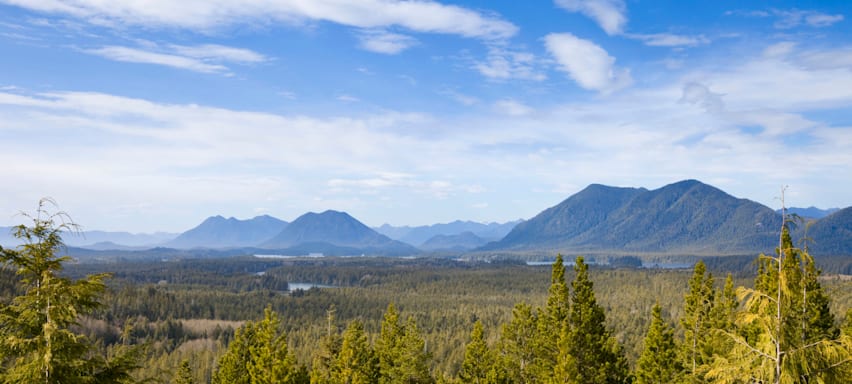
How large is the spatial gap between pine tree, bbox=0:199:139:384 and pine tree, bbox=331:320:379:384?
823 inches

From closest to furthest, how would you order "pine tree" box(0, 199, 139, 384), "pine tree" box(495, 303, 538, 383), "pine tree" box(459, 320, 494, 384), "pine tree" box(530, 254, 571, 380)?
1. "pine tree" box(0, 199, 139, 384)
2. "pine tree" box(530, 254, 571, 380)
3. "pine tree" box(459, 320, 494, 384)
4. "pine tree" box(495, 303, 538, 383)

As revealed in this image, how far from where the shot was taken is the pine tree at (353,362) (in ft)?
112

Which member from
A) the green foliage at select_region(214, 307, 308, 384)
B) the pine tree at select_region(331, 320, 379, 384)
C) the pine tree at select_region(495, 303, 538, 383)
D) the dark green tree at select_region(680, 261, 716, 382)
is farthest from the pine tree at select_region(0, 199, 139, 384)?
the dark green tree at select_region(680, 261, 716, 382)

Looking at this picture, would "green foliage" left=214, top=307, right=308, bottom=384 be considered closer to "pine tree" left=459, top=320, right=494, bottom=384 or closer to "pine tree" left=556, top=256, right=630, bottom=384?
"pine tree" left=459, top=320, right=494, bottom=384

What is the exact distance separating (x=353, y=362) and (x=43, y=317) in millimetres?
22664

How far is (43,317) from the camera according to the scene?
46.0 feet

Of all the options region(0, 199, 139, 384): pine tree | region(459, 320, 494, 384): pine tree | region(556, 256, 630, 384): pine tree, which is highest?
region(0, 199, 139, 384): pine tree

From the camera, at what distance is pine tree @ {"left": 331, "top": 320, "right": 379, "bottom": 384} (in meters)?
34.2

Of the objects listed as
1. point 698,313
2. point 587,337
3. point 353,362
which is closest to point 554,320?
point 587,337

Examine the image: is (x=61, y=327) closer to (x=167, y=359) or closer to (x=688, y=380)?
(x=688, y=380)

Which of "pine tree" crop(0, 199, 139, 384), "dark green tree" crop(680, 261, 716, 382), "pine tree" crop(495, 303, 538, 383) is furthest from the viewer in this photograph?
"pine tree" crop(495, 303, 538, 383)

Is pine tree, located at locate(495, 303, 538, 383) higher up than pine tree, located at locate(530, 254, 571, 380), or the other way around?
pine tree, located at locate(530, 254, 571, 380)

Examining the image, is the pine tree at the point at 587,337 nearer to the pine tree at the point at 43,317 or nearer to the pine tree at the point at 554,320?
the pine tree at the point at 554,320

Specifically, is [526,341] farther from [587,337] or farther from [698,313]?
[698,313]
